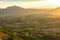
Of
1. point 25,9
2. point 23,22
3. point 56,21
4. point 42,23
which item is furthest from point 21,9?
point 56,21

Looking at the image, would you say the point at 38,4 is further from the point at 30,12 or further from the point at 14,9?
the point at 14,9


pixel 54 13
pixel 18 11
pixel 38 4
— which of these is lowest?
pixel 54 13

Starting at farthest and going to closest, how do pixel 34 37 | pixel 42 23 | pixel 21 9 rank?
1. pixel 21 9
2. pixel 42 23
3. pixel 34 37

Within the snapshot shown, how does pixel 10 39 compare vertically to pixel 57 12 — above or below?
below

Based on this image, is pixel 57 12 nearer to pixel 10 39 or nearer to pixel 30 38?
pixel 30 38

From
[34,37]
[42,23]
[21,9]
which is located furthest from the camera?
[21,9]

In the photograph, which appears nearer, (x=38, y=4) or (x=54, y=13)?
(x=54, y=13)

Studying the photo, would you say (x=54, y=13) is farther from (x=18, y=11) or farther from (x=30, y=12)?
(x=18, y=11)

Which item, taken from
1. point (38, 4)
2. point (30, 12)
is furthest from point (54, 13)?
point (30, 12)

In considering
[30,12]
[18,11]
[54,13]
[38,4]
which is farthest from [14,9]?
[54,13]

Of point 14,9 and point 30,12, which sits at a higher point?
point 14,9

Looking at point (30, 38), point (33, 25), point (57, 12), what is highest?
point (57, 12)
